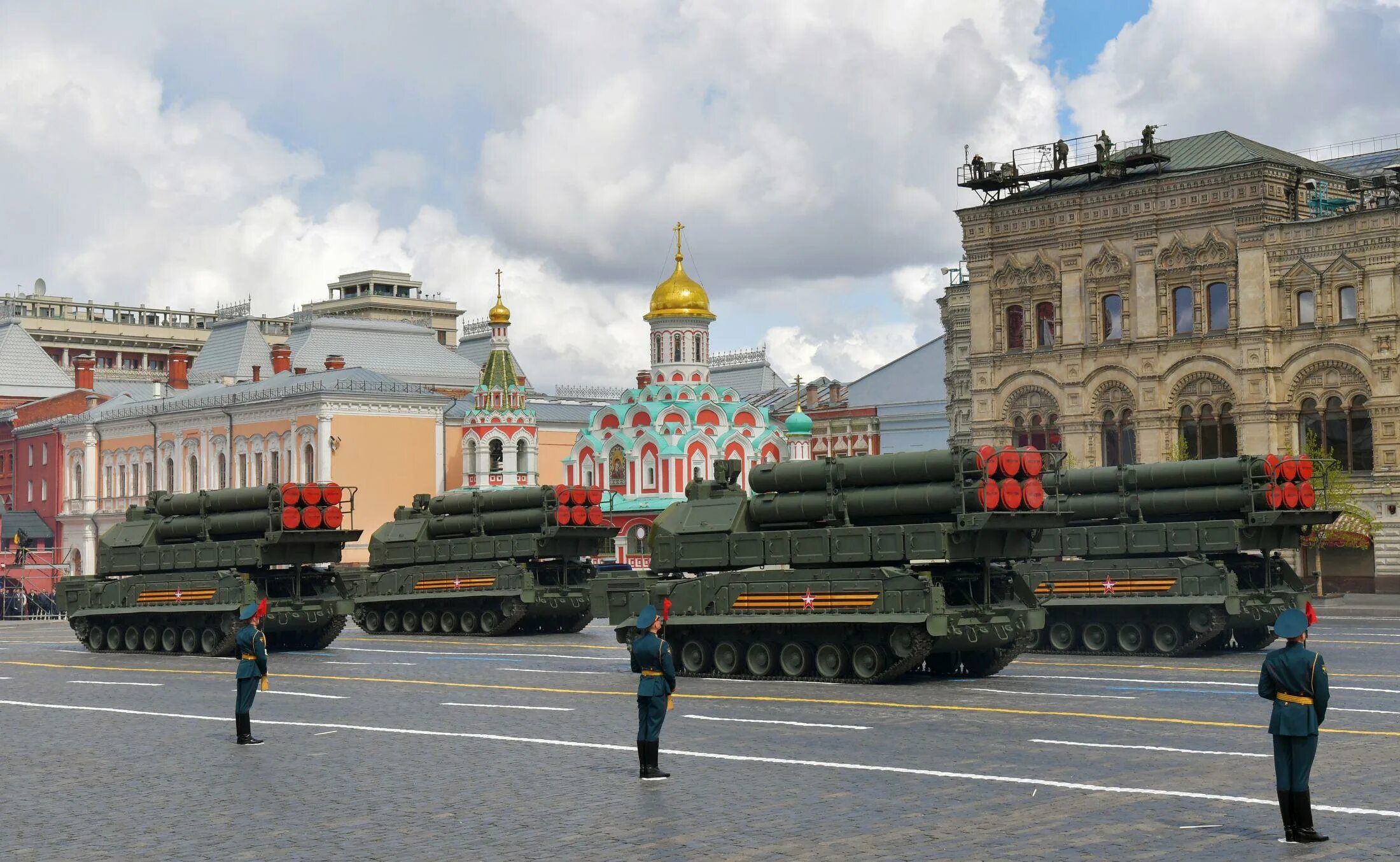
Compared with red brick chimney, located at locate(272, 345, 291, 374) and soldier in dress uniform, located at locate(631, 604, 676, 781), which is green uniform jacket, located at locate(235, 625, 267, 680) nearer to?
soldier in dress uniform, located at locate(631, 604, 676, 781)

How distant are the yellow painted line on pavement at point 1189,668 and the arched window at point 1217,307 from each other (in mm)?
24898

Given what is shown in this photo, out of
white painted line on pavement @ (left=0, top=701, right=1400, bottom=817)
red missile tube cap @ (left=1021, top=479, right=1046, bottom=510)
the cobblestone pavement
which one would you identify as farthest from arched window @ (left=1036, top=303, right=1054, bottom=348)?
white painted line on pavement @ (left=0, top=701, right=1400, bottom=817)

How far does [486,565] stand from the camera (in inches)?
1538

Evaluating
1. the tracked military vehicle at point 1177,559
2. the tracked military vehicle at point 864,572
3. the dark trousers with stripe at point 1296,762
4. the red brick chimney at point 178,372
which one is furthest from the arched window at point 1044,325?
the red brick chimney at point 178,372

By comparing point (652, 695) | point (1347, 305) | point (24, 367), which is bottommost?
point (652, 695)

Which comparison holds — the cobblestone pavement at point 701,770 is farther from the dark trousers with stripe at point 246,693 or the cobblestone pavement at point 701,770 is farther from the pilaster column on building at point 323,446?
the pilaster column on building at point 323,446

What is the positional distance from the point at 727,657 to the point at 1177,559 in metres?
8.35

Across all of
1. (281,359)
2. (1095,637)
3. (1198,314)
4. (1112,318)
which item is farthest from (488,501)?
(281,359)

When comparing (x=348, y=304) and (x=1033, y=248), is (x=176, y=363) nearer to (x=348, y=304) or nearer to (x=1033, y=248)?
(x=348, y=304)

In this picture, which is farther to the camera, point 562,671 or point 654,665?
point 562,671

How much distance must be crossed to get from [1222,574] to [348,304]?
389 feet

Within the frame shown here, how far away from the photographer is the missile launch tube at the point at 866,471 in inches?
982

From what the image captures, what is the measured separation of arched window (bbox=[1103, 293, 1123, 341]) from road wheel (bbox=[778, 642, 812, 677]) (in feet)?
100

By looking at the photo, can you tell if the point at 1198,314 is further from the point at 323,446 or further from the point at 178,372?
the point at 178,372
